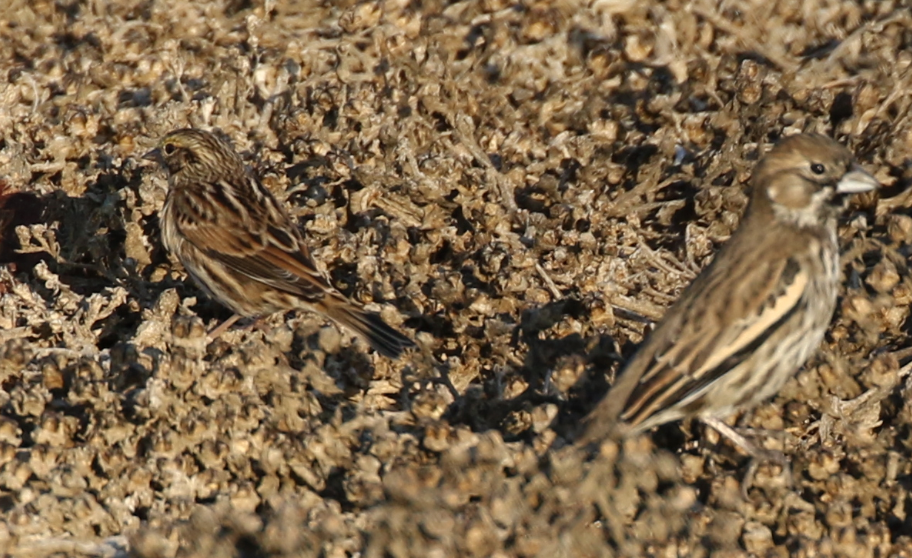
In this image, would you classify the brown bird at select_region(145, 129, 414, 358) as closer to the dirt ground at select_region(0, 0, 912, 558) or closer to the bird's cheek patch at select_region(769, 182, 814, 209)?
the dirt ground at select_region(0, 0, 912, 558)

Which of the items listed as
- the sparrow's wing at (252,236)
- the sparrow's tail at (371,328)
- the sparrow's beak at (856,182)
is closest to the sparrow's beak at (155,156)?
the sparrow's wing at (252,236)

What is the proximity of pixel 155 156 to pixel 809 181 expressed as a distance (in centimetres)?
431

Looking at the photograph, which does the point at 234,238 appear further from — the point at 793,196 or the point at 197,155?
the point at 793,196

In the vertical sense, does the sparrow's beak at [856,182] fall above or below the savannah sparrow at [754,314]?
above

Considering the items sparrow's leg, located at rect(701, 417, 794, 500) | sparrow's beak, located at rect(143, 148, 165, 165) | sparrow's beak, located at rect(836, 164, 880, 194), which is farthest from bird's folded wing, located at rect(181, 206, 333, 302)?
sparrow's beak, located at rect(836, 164, 880, 194)

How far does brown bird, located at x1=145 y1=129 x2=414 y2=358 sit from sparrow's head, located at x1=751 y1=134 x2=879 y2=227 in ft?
7.12

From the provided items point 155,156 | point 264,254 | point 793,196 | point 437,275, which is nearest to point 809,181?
point 793,196

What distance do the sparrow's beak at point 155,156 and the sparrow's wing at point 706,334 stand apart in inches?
155

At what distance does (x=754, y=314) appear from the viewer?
6.30 meters

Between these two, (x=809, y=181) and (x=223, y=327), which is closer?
(x=809, y=181)

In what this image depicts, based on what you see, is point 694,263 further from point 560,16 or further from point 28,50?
point 28,50

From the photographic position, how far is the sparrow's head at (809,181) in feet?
22.1

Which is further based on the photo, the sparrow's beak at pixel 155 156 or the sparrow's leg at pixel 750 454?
the sparrow's beak at pixel 155 156

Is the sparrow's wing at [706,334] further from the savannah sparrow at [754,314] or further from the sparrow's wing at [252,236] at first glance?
the sparrow's wing at [252,236]
